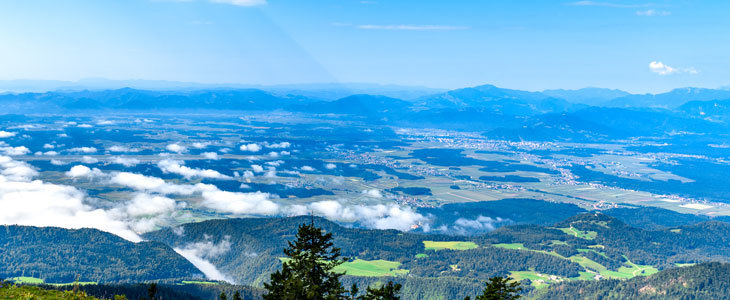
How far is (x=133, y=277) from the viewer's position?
18875 cm

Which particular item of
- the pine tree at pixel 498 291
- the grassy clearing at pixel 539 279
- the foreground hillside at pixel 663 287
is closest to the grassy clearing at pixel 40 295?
the pine tree at pixel 498 291

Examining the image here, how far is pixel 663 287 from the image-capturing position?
16425 cm

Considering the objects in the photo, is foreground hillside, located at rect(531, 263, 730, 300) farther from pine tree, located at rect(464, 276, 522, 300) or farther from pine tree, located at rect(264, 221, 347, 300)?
pine tree, located at rect(264, 221, 347, 300)

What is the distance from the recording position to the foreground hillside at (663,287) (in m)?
159

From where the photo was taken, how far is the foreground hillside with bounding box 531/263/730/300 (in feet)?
523

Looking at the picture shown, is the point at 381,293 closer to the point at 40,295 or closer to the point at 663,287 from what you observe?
the point at 40,295

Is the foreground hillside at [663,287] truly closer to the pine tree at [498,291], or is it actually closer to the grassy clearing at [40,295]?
the pine tree at [498,291]

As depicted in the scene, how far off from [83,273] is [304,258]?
601 ft

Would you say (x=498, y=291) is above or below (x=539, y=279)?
above

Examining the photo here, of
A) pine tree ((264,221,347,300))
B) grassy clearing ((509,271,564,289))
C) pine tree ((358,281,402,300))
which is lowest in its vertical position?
grassy clearing ((509,271,564,289))

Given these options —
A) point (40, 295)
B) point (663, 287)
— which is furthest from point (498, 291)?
point (663, 287)

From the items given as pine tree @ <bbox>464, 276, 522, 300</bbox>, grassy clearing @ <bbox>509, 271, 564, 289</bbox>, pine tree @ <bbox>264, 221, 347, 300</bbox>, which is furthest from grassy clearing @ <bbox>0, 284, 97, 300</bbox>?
grassy clearing @ <bbox>509, 271, 564, 289</bbox>

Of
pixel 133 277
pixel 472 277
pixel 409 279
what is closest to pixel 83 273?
pixel 133 277

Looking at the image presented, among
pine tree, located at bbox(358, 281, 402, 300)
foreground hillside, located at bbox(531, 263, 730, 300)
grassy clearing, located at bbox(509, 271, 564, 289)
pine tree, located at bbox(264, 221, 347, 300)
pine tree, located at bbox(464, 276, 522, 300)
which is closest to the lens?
pine tree, located at bbox(264, 221, 347, 300)
